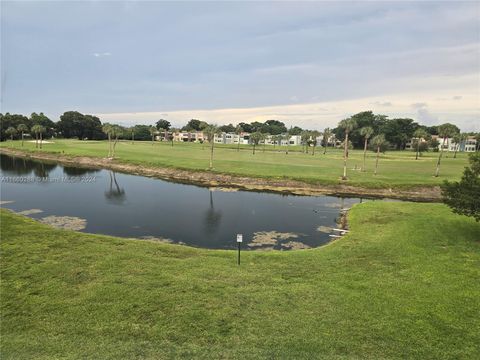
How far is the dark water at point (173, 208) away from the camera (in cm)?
3278

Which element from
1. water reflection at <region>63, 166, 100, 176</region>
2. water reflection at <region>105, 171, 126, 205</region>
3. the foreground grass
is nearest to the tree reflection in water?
the foreground grass

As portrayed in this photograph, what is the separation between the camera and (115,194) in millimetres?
51938

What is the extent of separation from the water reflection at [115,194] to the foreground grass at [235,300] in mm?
20644

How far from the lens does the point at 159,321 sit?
14234 mm

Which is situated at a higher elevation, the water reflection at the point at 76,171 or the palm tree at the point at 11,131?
the palm tree at the point at 11,131

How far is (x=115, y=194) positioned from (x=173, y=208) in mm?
13783

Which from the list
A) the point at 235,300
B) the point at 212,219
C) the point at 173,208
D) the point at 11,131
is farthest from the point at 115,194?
the point at 11,131

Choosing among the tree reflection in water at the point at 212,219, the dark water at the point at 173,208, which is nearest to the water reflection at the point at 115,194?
the dark water at the point at 173,208

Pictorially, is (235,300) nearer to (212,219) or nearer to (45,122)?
(212,219)

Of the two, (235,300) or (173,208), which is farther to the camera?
(173,208)

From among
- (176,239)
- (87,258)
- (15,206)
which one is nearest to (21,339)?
(87,258)

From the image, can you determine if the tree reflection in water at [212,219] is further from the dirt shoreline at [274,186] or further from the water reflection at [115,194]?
the dirt shoreline at [274,186]

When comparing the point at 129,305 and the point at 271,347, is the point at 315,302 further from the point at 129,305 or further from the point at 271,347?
the point at 129,305

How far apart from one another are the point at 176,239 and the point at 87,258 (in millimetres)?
9952
